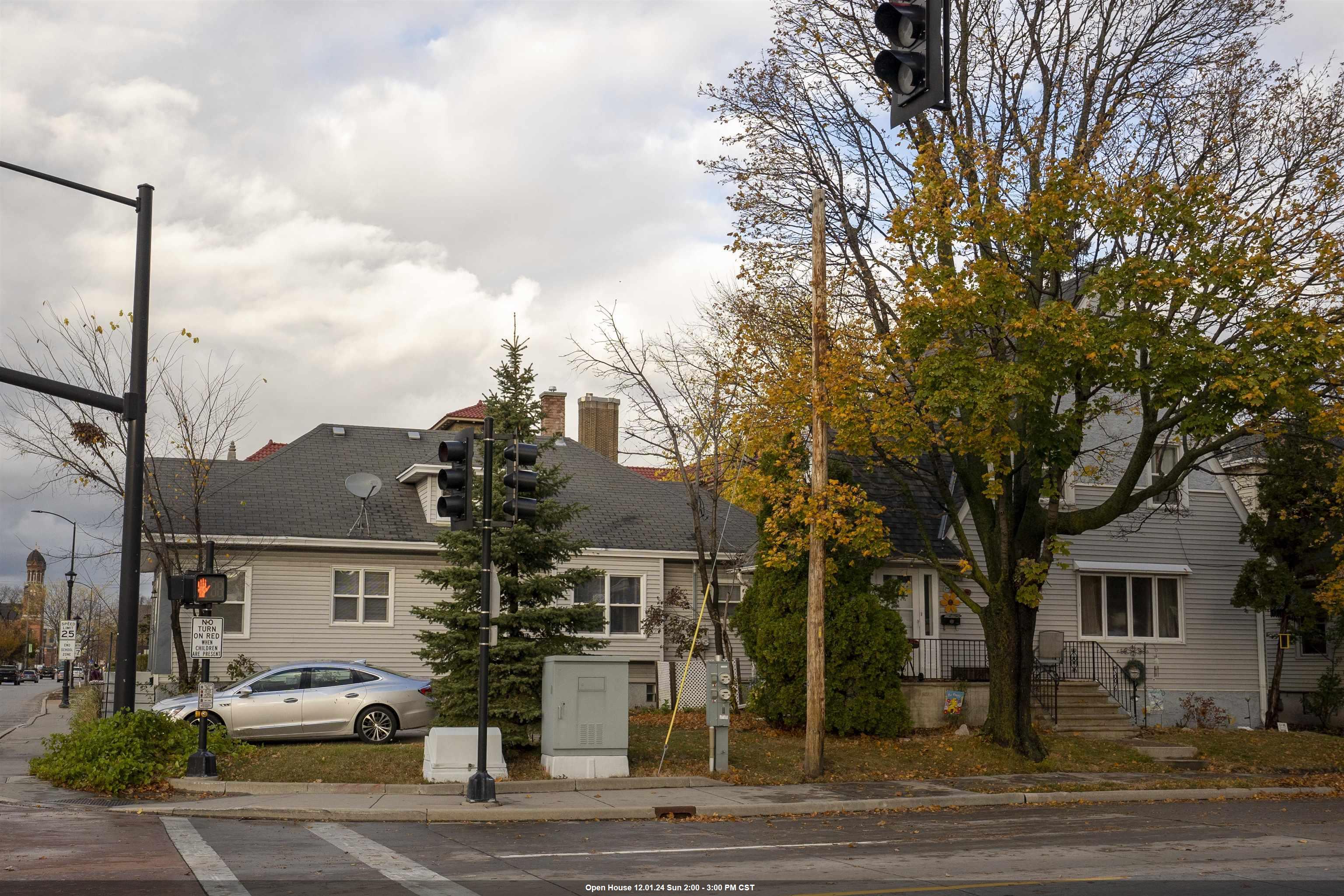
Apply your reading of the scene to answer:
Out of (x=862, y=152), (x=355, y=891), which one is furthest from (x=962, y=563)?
(x=355, y=891)

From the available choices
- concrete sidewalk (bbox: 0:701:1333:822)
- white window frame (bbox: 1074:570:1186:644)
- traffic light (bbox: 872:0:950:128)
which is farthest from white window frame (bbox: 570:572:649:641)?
traffic light (bbox: 872:0:950:128)

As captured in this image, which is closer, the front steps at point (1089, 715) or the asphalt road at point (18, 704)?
the front steps at point (1089, 715)

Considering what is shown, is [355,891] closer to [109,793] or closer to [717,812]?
[717,812]

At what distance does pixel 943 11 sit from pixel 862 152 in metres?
14.8

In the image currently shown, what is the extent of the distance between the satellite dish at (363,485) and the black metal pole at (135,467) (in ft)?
35.5

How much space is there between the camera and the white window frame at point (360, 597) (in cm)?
2730

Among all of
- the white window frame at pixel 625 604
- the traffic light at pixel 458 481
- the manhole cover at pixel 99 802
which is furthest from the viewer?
the white window frame at pixel 625 604

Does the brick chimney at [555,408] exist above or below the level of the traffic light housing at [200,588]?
above

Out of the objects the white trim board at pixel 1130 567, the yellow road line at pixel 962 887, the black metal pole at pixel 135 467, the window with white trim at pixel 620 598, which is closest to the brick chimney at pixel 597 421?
the window with white trim at pixel 620 598

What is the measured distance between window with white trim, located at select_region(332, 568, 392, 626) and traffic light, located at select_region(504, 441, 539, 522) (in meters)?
13.2

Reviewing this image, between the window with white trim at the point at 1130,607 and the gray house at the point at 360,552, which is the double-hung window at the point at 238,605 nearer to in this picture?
the gray house at the point at 360,552

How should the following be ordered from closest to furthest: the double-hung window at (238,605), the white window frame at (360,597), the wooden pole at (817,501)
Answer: the wooden pole at (817,501) < the double-hung window at (238,605) < the white window frame at (360,597)

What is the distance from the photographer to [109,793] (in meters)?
15.9

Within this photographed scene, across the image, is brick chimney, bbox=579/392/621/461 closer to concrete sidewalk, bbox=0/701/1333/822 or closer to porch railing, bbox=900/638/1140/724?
porch railing, bbox=900/638/1140/724
